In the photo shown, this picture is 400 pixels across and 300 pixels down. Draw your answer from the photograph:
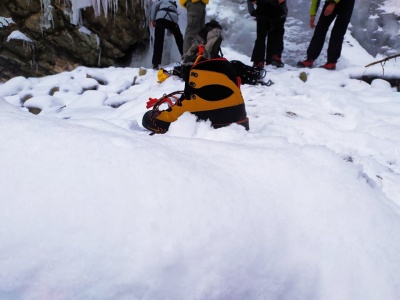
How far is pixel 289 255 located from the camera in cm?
58

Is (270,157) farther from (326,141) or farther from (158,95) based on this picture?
(158,95)

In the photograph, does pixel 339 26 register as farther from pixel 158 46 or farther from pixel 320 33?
pixel 158 46

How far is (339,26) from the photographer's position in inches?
123

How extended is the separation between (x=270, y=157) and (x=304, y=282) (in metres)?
0.35

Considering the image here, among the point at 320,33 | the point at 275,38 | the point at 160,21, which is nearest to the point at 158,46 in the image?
the point at 160,21

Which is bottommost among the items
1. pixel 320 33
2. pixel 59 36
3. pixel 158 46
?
pixel 59 36

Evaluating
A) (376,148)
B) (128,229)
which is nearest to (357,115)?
(376,148)

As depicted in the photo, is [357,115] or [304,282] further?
[357,115]

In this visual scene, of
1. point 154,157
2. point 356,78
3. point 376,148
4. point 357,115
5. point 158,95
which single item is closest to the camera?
point 154,157

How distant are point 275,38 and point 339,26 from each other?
70 cm

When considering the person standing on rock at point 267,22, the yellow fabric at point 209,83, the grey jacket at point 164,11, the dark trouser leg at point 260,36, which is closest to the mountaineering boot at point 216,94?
the yellow fabric at point 209,83

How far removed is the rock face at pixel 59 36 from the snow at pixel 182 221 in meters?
5.18

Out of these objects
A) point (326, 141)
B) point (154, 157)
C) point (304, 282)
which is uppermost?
→ point (154, 157)

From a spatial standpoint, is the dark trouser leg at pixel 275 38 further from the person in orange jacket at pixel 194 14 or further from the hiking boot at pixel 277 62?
the person in orange jacket at pixel 194 14
